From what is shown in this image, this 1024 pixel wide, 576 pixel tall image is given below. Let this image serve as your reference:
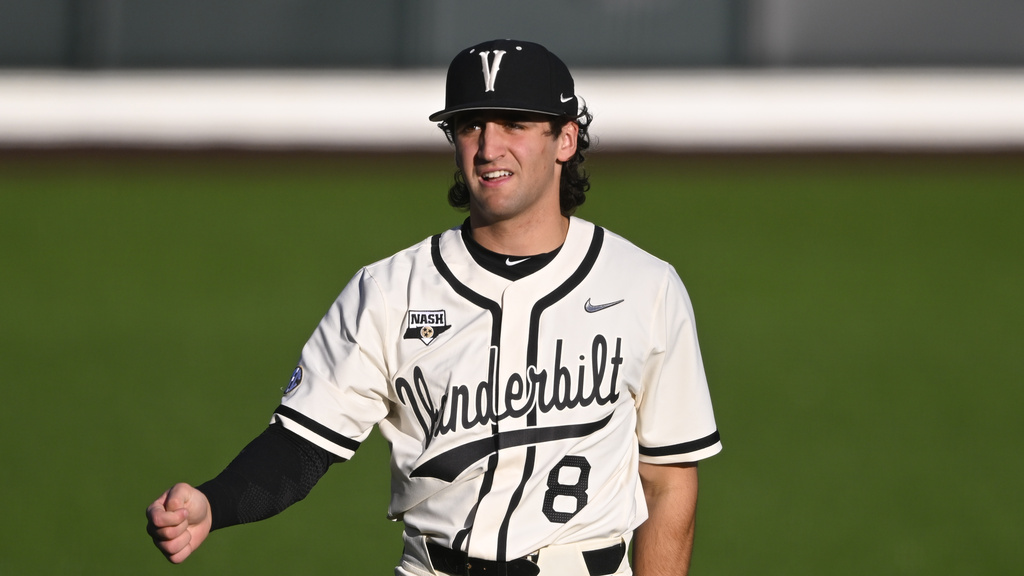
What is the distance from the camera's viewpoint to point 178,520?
2.84m

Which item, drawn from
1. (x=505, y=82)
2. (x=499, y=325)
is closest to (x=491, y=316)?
(x=499, y=325)

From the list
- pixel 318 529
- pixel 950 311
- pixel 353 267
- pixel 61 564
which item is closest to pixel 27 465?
pixel 61 564

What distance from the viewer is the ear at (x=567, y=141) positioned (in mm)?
3482

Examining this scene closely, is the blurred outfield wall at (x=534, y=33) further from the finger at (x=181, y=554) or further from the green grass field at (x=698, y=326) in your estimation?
the finger at (x=181, y=554)

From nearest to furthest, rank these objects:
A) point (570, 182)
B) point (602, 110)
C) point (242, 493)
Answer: point (242, 493), point (570, 182), point (602, 110)

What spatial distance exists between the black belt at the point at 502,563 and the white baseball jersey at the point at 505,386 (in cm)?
3

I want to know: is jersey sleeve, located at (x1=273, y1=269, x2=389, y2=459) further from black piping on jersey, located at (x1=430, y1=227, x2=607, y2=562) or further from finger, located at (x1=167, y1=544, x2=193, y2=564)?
finger, located at (x1=167, y1=544, x2=193, y2=564)

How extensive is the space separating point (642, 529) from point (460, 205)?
4.02 feet

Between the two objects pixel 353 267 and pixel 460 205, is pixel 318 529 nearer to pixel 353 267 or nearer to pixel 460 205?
pixel 460 205

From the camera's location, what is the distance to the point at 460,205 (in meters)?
4.05

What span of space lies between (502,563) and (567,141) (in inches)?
47.2

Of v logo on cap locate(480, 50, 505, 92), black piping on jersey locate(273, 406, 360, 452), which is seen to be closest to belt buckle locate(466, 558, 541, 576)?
black piping on jersey locate(273, 406, 360, 452)

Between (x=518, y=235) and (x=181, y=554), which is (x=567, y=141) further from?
(x=181, y=554)

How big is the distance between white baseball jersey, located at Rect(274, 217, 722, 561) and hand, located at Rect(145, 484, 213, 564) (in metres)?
0.41
